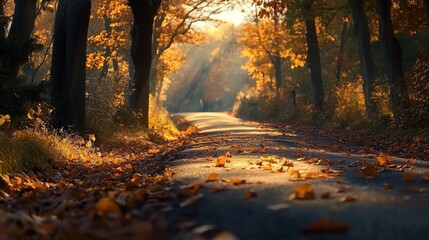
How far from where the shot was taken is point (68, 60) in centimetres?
1326

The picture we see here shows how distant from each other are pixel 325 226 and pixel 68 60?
35.8 ft

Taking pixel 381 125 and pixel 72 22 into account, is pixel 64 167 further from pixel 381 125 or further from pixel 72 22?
pixel 381 125

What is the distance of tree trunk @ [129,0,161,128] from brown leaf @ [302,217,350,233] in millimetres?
15901

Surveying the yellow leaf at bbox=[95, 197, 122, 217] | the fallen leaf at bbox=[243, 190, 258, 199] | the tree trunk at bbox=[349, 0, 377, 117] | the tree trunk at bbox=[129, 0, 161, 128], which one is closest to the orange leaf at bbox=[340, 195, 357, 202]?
the fallen leaf at bbox=[243, 190, 258, 199]

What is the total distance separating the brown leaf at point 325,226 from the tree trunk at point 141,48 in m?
15.9

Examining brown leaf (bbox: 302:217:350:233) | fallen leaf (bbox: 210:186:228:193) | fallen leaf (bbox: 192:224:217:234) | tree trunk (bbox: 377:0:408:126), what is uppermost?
tree trunk (bbox: 377:0:408:126)

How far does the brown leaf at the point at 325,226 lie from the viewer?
3555 mm

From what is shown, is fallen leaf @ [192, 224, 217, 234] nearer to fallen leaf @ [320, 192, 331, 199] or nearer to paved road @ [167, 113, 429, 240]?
paved road @ [167, 113, 429, 240]

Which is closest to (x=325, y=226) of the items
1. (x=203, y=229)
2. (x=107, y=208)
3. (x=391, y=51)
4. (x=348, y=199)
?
(x=203, y=229)

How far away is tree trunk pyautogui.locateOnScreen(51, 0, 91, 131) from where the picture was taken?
43.4 ft

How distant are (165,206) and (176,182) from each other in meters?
1.56

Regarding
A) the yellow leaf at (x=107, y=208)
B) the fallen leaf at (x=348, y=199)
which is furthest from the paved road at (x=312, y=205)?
the yellow leaf at (x=107, y=208)

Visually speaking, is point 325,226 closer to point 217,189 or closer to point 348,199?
point 348,199

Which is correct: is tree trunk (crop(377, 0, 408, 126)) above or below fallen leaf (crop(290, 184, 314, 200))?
above
